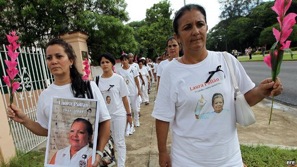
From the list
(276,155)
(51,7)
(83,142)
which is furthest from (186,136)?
(51,7)

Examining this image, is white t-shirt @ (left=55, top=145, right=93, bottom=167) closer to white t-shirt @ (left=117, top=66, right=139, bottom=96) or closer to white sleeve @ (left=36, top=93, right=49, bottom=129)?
white sleeve @ (left=36, top=93, right=49, bottom=129)

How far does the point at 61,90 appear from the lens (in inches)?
81.7

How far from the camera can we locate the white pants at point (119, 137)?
387 centimetres

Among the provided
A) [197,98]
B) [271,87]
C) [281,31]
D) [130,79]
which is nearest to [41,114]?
[197,98]

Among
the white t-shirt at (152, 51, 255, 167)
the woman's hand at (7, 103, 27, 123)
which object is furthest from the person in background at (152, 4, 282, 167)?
the woman's hand at (7, 103, 27, 123)

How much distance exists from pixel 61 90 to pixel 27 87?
4.06 m

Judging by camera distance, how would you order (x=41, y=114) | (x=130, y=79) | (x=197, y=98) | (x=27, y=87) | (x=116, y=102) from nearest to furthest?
(x=197, y=98)
(x=41, y=114)
(x=116, y=102)
(x=27, y=87)
(x=130, y=79)

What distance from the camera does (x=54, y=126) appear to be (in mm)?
1951

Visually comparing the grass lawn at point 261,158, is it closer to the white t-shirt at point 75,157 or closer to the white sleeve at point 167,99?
the white sleeve at point 167,99

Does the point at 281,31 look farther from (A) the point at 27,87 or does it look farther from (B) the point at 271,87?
(A) the point at 27,87

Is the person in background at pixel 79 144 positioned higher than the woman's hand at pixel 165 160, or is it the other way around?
the person in background at pixel 79 144

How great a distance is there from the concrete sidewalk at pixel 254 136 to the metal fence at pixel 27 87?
80.5 inches

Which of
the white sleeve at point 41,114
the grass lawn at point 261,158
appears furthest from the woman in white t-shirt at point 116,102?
the white sleeve at point 41,114

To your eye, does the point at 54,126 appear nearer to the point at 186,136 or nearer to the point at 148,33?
the point at 186,136
